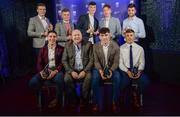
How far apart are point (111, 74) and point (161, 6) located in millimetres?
2386

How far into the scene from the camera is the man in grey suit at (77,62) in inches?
189

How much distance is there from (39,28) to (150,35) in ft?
7.85

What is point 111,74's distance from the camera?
4734 mm

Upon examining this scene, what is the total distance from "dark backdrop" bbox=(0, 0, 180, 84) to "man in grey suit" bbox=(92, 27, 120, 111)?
189cm

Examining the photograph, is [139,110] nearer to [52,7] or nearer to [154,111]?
[154,111]

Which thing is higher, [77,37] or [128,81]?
[77,37]

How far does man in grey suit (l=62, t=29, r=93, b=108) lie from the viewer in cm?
479

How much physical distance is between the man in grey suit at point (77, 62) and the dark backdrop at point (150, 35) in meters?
2.12

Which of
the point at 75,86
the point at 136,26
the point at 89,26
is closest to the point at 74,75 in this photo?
the point at 75,86

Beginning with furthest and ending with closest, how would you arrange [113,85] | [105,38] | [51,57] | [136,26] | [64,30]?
[136,26]
[64,30]
[51,57]
[105,38]
[113,85]

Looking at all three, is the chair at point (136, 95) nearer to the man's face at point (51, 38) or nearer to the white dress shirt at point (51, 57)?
the white dress shirt at point (51, 57)

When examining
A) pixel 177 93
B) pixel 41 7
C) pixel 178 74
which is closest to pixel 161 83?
pixel 178 74

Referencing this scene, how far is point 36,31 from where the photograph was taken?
5.49 meters

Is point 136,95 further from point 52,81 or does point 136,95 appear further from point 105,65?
point 52,81
